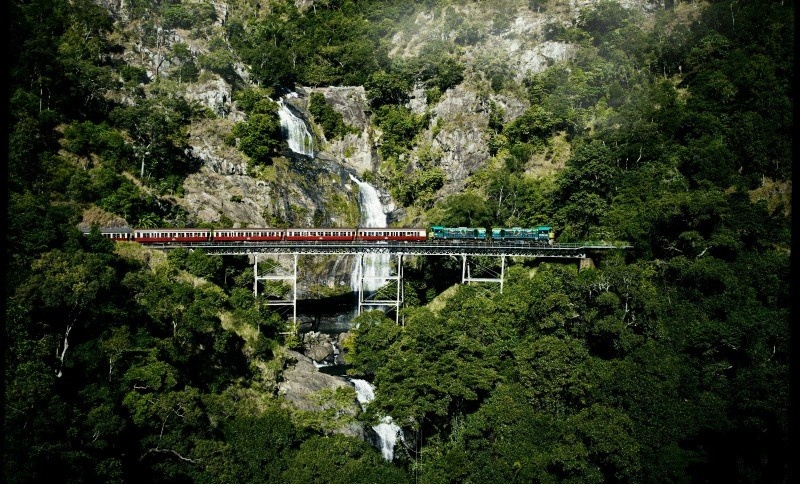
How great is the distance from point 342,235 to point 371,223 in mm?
19181

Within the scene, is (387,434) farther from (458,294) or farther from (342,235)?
(342,235)

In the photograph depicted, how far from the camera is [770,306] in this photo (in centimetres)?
4291

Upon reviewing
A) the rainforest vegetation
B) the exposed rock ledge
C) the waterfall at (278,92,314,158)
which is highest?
the waterfall at (278,92,314,158)

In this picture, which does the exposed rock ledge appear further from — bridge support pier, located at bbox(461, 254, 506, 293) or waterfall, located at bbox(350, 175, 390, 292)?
waterfall, located at bbox(350, 175, 390, 292)

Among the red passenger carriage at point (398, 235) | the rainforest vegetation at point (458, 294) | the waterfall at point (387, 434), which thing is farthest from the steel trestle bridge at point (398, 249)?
the waterfall at point (387, 434)

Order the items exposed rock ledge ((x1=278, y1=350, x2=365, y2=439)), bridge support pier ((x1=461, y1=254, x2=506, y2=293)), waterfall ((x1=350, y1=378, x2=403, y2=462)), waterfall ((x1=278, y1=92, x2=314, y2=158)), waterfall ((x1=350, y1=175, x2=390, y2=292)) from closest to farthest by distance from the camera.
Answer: waterfall ((x1=350, y1=378, x2=403, y2=462)), exposed rock ledge ((x1=278, y1=350, x2=365, y2=439)), bridge support pier ((x1=461, y1=254, x2=506, y2=293)), waterfall ((x1=350, y1=175, x2=390, y2=292)), waterfall ((x1=278, y1=92, x2=314, y2=158))

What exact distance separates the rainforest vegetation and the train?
123 inches

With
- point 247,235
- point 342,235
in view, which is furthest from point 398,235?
point 247,235

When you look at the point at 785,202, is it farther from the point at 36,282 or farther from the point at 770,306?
the point at 36,282

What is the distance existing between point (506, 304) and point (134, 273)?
2730 cm

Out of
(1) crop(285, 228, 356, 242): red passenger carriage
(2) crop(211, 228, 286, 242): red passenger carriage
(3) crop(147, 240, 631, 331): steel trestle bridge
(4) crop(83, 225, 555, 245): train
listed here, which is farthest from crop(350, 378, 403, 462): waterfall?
(2) crop(211, 228, 286, 242): red passenger carriage

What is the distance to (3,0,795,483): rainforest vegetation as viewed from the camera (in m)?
31.6

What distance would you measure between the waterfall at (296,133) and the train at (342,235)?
2675 centimetres

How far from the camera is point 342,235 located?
59688 millimetres
